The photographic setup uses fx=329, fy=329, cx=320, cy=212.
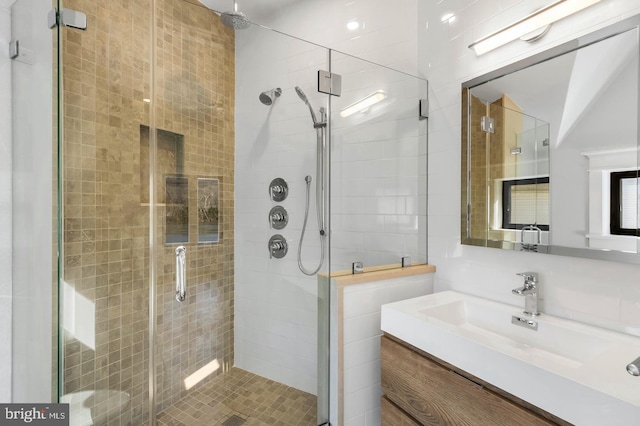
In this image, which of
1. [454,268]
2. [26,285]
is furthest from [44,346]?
[454,268]

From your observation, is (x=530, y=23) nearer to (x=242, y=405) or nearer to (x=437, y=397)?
(x=437, y=397)

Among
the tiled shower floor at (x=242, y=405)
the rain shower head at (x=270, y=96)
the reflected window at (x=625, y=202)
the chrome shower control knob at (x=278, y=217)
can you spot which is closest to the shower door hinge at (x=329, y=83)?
the rain shower head at (x=270, y=96)

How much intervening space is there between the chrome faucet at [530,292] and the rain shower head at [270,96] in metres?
1.40

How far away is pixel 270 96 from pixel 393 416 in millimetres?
1597

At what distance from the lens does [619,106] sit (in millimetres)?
1177

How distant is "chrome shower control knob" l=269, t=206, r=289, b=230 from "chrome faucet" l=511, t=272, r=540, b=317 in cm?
110

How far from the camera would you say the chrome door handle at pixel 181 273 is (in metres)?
1.39

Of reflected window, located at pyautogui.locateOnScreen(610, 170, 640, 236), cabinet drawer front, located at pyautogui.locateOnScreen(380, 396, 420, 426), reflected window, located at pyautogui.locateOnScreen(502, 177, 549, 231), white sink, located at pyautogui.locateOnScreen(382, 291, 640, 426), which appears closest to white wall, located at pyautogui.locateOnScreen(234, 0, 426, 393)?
cabinet drawer front, located at pyautogui.locateOnScreen(380, 396, 420, 426)

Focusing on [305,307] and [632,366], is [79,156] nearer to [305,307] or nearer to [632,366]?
[305,307]

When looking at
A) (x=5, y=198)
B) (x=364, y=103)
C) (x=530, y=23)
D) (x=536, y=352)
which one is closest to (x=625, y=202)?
(x=536, y=352)

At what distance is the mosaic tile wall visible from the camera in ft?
4.22

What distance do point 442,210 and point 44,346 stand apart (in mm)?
2069

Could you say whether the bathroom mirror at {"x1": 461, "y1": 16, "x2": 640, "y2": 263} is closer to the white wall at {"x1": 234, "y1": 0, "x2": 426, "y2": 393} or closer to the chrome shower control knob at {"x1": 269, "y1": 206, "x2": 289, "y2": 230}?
the white wall at {"x1": 234, "y1": 0, "x2": 426, "y2": 393}

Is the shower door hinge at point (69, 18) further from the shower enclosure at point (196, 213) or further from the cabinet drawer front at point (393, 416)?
the cabinet drawer front at point (393, 416)
